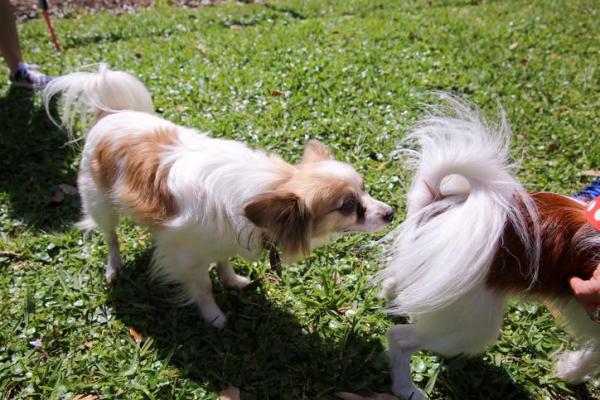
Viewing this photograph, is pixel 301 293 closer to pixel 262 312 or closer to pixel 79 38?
pixel 262 312

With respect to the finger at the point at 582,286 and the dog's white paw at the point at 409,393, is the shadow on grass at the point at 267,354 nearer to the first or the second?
the dog's white paw at the point at 409,393

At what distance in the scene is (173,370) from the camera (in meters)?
2.71

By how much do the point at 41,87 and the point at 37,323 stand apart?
3397 millimetres

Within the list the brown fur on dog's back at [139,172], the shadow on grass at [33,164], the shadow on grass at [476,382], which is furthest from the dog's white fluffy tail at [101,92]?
the shadow on grass at [476,382]

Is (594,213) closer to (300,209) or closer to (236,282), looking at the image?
(300,209)

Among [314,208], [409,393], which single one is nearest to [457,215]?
[314,208]

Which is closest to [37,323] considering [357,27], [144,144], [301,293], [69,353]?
[69,353]

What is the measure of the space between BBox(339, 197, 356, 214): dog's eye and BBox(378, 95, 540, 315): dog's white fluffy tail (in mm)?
365

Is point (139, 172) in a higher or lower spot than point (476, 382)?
higher

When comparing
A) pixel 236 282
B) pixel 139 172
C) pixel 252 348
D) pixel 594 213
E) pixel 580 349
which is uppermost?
pixel 594 213

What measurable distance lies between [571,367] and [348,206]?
1.55 metres

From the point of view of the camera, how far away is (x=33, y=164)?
4309 millimetres

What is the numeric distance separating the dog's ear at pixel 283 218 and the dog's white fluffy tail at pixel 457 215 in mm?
478

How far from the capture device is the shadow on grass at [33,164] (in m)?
3.81
